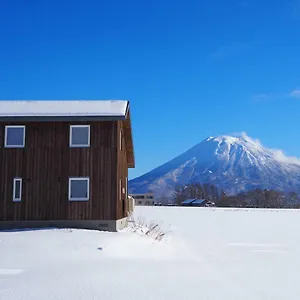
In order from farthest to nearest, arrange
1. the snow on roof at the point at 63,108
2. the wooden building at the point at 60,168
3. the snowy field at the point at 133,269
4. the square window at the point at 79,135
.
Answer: the square window at the point at 79,135, the snow on roof at the point at 63,108, the wooden building at the point at 60,168, the snowy field at the point at 133,269

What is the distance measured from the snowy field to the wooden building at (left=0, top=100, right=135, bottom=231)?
1676mm

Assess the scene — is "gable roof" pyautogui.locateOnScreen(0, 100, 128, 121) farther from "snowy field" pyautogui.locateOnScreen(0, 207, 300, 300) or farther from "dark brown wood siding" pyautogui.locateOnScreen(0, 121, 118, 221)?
"snowy field" pyautogui.locateOnScreen(0, 207, 300, 300)

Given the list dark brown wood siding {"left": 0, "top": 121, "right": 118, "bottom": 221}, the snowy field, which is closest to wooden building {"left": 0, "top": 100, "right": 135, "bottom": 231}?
dark brown wood siding {"left": 0, "top": 121, "right": 118, "bottom": 221}

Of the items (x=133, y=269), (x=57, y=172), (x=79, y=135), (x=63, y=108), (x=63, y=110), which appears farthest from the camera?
(x=63, y=108)

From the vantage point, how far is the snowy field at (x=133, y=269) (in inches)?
392

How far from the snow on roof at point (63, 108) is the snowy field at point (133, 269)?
5.52 meters

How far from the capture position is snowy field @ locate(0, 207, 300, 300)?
9969mm

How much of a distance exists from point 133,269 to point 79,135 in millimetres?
10202

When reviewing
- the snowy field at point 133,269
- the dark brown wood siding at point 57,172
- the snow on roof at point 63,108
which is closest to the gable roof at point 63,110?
the snow on roof at point 63,108

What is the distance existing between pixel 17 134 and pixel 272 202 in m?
129

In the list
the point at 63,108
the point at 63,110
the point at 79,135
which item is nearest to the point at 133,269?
the point at 79,135

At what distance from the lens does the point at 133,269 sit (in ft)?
41.8

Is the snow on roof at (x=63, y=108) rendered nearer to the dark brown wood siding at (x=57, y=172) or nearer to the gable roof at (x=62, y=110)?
the gable roof at (x=62, y=110)

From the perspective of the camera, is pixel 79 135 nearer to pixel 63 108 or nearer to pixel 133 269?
pixel 63 108
